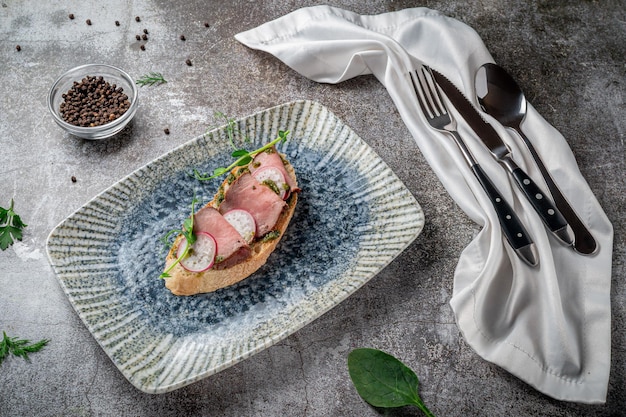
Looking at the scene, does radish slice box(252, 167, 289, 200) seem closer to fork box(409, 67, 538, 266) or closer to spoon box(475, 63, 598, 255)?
fork box(409, 67, 538, 266)

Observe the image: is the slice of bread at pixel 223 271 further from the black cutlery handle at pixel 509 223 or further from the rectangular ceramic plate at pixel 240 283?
the black cutlery handle at pixel 509 223

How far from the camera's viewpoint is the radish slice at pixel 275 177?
2848 millimetres

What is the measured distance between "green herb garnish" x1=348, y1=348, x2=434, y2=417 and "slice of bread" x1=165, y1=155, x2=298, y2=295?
0.59 metres

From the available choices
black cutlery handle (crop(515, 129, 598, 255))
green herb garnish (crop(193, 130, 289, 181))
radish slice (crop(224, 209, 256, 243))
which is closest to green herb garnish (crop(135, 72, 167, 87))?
green herb garnish (crop(193, 130, 289, 181))

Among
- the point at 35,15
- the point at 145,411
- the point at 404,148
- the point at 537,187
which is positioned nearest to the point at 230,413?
the point at 145,411

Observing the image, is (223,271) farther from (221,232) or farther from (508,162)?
(508,162)

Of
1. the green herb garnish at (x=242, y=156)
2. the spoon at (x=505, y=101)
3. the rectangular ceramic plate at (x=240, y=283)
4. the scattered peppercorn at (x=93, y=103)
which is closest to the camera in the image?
the rectangular ceramic plate at (x=240, y=283)

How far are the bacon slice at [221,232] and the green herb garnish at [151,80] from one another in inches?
40.8

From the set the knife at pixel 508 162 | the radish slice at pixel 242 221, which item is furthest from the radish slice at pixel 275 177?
the knife at pixel 508 162

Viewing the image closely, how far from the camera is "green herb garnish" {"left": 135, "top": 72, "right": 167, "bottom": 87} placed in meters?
3.42

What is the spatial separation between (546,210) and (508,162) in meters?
0.31

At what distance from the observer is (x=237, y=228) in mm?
2770

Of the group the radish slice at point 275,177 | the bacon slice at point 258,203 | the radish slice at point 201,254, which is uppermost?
the radish slice at point 275,177

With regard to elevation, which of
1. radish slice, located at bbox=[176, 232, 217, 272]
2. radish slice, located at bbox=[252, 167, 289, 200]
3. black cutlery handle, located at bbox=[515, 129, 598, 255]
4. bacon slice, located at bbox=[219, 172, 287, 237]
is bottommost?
black cutlery handle, located at bbox=[515, 129, 598, 255]
